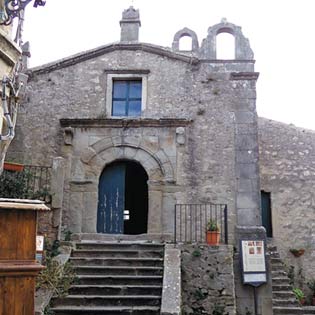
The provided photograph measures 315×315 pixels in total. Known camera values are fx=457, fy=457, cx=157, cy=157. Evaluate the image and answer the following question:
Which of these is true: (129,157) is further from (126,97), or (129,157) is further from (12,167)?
(12,167)

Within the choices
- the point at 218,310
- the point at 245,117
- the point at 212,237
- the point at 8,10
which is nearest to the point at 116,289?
the point at 218,310

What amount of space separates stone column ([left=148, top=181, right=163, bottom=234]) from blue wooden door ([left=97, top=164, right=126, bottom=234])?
2.48ft

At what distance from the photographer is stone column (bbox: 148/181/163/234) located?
10.7 metres

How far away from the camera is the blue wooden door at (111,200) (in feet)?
36.4

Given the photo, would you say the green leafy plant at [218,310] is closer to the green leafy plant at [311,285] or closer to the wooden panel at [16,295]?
the wooden panel at [16,295]

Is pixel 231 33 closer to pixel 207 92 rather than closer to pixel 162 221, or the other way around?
pixel 207 92

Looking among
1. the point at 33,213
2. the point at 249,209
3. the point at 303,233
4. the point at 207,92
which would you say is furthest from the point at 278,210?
the point at 33,213

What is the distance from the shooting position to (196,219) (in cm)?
1067

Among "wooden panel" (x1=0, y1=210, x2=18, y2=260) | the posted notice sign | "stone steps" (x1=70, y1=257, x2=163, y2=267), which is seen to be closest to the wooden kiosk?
"wooden panel" (x1=0, y1=210, x2=18, y2=260)

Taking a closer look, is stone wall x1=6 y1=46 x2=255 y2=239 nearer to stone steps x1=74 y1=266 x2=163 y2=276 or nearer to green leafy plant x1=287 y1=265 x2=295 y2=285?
stone steps x1=74 y1=266 x2=163 y2=276

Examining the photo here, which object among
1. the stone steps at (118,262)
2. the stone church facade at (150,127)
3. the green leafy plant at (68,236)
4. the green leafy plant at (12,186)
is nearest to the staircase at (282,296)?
the stone church facade at (150,127)

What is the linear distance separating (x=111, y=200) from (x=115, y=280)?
10.6 feet

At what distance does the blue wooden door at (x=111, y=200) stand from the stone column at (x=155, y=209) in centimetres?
76

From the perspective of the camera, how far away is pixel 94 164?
11.2 meters
